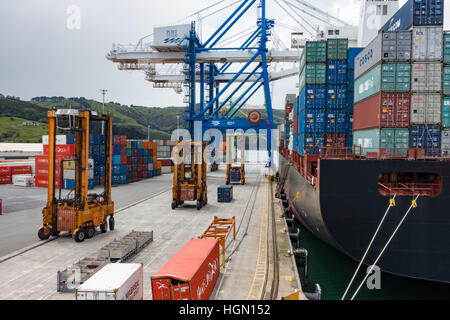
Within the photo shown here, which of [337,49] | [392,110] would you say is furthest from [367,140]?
[337,49]

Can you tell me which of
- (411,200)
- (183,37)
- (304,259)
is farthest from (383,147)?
(183,37)

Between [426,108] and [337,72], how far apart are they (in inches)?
352

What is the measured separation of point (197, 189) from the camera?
26.0 metres

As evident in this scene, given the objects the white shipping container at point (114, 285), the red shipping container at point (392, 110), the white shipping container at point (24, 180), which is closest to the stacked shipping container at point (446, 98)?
the red shipping container at point (392, 110)

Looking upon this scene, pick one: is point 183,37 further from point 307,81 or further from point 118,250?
point 118,250

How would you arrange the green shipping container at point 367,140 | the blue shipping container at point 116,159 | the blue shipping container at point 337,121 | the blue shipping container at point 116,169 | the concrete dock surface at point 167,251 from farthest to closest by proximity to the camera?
the blue shipping container at point 116,169 → the blue shipping container at point 116,159 → the blue shipping container at point 337,121 → the green shipping container at point 367,140 → the concrete dock surface at point 167,251

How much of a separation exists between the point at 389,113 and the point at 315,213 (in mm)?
6181

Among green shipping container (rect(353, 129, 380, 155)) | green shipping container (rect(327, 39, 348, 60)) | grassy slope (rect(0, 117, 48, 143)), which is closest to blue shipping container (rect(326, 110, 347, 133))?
→ green shipping container (rect(353, 129, 380, 155))

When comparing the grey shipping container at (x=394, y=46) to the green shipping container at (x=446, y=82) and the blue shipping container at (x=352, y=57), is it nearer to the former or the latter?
the green shipping container at (x=446, y=82)

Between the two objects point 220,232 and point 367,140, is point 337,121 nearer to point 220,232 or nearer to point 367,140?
point 367,140

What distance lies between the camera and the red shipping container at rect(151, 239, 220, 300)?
8758 mm

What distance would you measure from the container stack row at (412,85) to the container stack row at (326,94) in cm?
699

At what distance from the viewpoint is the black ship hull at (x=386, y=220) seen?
46.5ft

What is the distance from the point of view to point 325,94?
24.6 m
